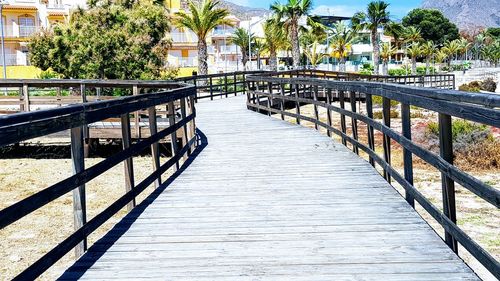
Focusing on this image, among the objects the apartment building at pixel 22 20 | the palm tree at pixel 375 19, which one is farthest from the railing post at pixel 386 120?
the palm tree at pixel 375 19

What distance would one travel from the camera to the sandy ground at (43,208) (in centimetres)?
775

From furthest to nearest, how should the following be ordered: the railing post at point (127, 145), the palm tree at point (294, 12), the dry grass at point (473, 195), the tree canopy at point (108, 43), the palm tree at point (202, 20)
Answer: the palm tree at point (294, 12) < the palm tree at point (202, 20) < the tree canopy at point (108, 43) < the dry grass at point (473, 195) < the railing post at point (127, 145)

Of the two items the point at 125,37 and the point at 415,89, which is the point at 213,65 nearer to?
the point at 125,37

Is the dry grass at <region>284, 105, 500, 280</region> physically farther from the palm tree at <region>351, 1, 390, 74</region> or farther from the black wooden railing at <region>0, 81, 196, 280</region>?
the palm tree at <region>351, 1, 390, 74</region>

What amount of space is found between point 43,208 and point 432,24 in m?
117

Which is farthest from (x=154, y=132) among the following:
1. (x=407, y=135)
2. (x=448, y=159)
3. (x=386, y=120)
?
(x=448, y=159)

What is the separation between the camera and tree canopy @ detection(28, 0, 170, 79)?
26.2m

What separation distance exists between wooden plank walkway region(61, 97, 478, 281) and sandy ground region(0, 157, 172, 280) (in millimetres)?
2224

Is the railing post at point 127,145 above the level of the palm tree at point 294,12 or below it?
below

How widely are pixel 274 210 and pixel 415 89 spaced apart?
70.2 inches

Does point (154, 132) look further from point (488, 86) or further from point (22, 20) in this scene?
point (488, 86)

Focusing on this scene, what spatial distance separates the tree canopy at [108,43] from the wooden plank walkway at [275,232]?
63.3ft

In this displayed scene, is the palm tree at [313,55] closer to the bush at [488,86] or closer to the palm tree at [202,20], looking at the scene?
the bush at [488,86]

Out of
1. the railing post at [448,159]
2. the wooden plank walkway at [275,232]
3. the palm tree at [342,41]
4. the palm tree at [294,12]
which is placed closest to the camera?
the wooden plank walkway at [275,232]
